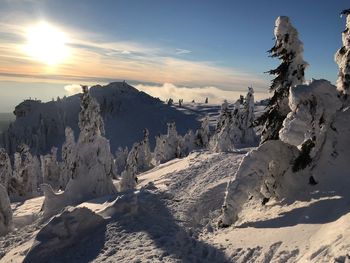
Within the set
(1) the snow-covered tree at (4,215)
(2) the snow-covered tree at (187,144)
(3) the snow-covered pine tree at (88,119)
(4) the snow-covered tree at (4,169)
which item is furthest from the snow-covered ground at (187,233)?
(2) the snow-covered tree at (187,144)

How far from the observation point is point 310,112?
18781mm

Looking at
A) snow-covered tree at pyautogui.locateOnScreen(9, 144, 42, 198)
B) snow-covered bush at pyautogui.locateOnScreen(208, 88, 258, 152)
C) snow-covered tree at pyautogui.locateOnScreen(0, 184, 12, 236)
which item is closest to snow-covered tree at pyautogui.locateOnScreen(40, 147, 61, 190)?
snow-covered tree at pyautogui.locateOnScreen(9, 144, 42, 198)

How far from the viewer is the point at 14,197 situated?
64.2m

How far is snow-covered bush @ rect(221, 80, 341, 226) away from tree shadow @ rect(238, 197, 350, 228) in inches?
74.2

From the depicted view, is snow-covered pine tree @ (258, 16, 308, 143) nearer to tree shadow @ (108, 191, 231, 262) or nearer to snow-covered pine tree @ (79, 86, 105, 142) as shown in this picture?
tree shadow @ (108, 191, 231, 262)

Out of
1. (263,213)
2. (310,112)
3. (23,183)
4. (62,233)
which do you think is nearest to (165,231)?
(263,213)

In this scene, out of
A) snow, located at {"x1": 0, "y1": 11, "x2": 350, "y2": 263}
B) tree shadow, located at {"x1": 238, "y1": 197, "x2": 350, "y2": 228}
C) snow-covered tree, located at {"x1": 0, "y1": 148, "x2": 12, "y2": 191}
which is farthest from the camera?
snow-covered tree, located at {"x1": 0, "y1": 148, "x2": 12, "y2": 191}

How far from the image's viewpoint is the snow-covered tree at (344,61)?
20.3 meters

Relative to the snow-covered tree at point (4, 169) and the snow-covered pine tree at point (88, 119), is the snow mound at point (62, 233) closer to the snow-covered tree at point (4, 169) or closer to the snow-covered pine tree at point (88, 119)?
the snow-covered pine tree at point (88, 119)

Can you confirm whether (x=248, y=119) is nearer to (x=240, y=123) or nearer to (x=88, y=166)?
(x=240, y=123)

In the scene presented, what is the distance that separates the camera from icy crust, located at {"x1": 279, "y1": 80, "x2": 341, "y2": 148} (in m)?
18.4

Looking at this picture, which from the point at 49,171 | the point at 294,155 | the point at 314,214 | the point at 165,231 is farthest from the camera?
the point at 49,171

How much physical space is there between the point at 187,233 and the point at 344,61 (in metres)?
12.7

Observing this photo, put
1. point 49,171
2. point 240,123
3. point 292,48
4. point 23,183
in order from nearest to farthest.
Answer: point 292,48
point 240,123
point 23,183
point 49,171
